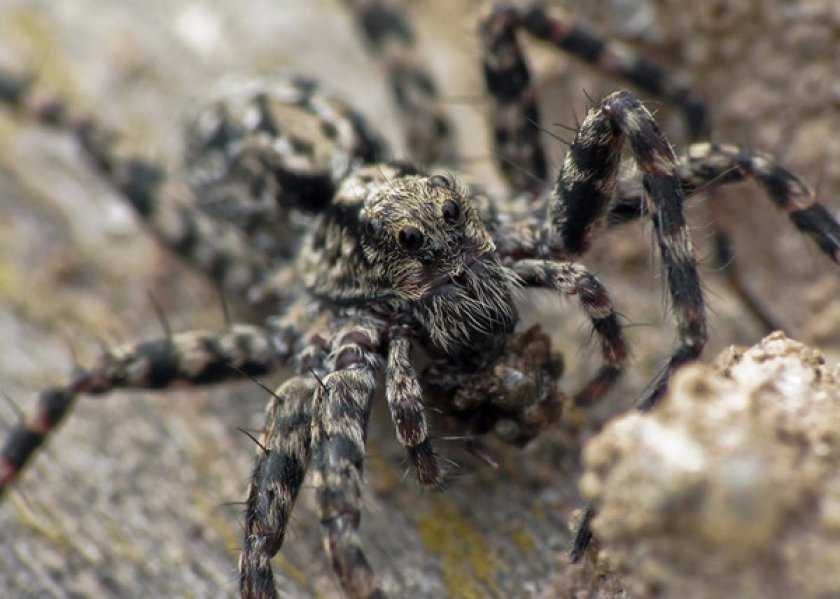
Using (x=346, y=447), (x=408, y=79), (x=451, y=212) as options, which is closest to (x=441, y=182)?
(x=451, y=212)

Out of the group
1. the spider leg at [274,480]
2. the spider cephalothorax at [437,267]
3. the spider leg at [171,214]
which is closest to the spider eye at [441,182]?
the spider cephalothorax at [437,267]

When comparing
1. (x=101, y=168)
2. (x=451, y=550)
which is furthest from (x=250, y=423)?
(x=101, y=168)

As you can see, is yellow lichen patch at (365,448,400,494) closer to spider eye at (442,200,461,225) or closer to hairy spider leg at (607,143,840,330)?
spider eye at (442,200,461,225)

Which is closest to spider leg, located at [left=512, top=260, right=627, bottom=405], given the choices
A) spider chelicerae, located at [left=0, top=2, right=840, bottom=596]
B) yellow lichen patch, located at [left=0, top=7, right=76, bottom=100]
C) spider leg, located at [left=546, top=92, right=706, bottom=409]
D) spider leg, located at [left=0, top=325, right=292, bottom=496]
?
spider chelicerae, located at [left=0, top=2, right=840, bottom=596]

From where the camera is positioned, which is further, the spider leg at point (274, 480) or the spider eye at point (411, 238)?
the spider eye at point (411, 238)

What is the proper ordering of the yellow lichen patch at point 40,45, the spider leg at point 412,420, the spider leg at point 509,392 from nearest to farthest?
1. the spider leg at point 412,420
2. the spider leg at point 509,392
3. the yellow lichen patch at point 40,45

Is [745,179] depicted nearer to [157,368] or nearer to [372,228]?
[372,228]

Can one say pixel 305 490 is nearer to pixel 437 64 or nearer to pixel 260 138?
pixel 260 138

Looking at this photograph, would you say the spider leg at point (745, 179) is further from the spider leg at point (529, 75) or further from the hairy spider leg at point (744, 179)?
the spider leg at point (529, 75)
